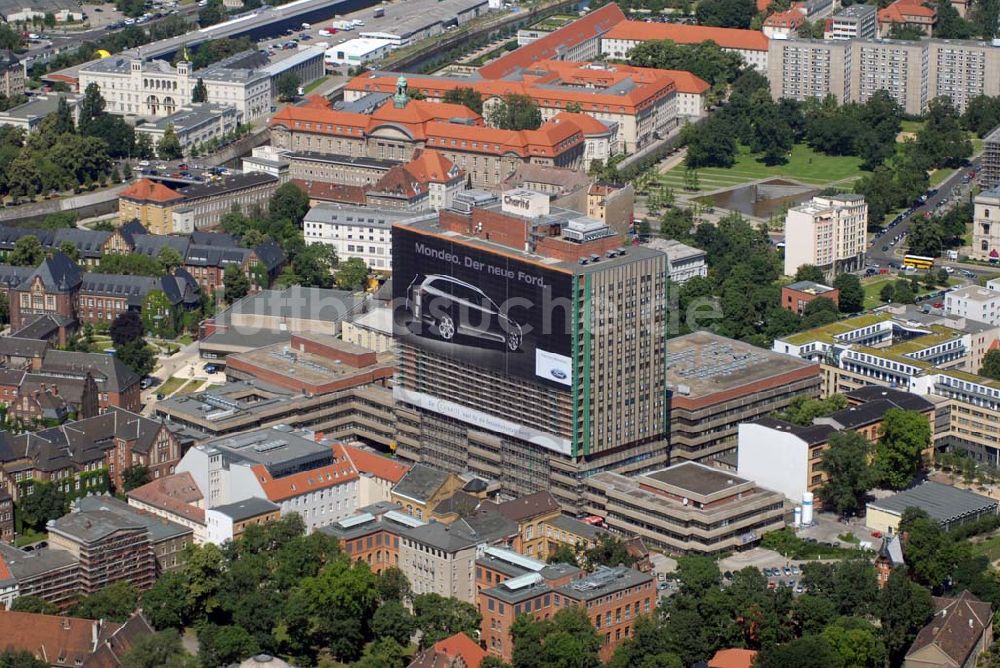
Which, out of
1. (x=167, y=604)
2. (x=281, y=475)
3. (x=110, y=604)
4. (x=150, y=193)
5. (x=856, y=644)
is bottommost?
(x=856, y=644)

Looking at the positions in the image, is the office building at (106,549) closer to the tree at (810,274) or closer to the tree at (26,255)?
the tree at (26,255)

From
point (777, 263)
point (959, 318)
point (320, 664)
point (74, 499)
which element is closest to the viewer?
point (320, 664)

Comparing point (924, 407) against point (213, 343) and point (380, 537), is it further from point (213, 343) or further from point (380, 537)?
point (213, 343)

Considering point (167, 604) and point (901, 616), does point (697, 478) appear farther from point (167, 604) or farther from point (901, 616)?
point (167, 604)

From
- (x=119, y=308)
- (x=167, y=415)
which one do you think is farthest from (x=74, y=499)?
(x=119, y=308)

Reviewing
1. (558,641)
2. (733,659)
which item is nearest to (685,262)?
(733,659)

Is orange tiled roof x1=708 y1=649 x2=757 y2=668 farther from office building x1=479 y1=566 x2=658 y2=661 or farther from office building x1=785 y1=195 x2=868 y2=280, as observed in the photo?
office building x1=785 y1=195 x2=868 y2=280

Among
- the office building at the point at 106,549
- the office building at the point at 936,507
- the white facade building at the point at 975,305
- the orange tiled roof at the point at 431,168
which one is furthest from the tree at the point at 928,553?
the orange tiled roof at the point at 431,168
